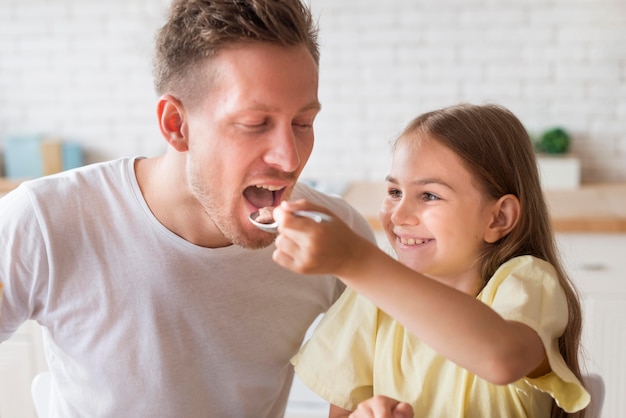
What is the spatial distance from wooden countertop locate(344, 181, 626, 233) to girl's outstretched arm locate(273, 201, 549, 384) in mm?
1504

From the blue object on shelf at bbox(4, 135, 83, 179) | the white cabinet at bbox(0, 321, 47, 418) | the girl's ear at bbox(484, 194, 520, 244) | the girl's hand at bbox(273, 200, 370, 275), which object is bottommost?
the white cabinet at bbox(0, 321, 47, 418)

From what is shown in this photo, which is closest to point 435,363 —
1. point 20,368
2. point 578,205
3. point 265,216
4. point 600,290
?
point 265,216

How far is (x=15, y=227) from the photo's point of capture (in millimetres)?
1509

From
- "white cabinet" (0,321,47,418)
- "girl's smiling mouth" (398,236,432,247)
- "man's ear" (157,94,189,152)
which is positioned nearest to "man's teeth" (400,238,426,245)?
"girl's smiling mouth" (398,236,432,247)

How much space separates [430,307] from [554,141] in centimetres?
222

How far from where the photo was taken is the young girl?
1.30m

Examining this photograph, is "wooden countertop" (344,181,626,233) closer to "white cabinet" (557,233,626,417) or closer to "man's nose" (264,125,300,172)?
"white cabinet" (557,233,626,417)

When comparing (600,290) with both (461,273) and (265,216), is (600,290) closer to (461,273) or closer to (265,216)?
(461,273)

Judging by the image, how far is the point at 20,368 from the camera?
2.80 m

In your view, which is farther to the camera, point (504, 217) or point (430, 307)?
point (504, 217)

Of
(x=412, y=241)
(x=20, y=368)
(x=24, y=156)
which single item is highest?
(x=412, y=241)

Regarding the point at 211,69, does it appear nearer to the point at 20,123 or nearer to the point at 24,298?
the point at 24,298

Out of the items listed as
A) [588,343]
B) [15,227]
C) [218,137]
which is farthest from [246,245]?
[588,343]

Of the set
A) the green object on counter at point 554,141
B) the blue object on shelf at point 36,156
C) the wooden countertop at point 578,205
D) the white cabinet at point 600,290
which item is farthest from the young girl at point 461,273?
the blue object on shelf at point 36,156
